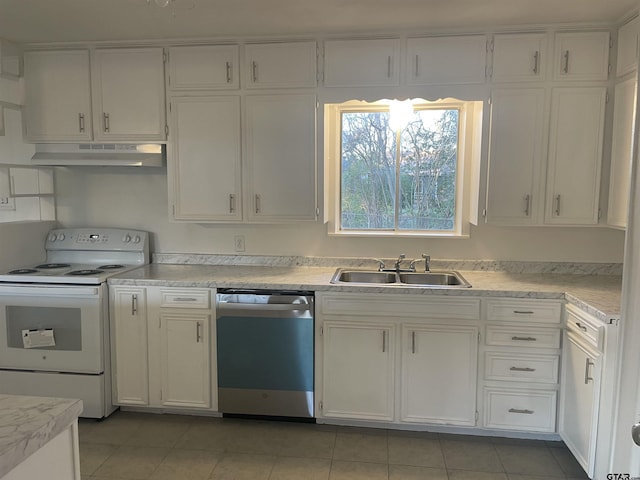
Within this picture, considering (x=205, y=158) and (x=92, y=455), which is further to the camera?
(x=205, y=158)

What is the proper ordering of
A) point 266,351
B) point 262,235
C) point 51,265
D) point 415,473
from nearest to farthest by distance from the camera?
1. point 415,473
2. point 266,351
3. point 51,265
4. point 262,235

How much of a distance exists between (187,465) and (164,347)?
0.74 metres

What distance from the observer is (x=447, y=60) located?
295 centimetres

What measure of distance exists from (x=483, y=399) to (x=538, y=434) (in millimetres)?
383

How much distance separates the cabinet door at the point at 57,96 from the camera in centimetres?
327

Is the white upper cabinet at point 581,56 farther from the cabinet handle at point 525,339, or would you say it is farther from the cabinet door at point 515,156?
the cabinet handle at point 525,339

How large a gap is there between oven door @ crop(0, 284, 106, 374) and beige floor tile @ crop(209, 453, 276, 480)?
39.7 inches

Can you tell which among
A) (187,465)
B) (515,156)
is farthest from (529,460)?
(187,465)

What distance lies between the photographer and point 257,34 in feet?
10.0

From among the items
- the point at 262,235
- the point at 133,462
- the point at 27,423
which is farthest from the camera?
the point at 262,235

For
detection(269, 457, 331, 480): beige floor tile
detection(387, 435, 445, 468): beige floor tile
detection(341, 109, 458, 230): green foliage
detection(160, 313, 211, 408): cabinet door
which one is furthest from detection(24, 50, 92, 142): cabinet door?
detection(387, 435, 445, 468): beige floor tile

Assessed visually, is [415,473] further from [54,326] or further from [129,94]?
[129,94]

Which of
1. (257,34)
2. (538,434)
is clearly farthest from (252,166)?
(538,434)

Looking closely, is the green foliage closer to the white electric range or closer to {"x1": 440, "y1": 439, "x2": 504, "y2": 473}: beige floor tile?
{"x1": 440, "y1": 439, "x2": 504, "y2": 473}: beige floor tile
